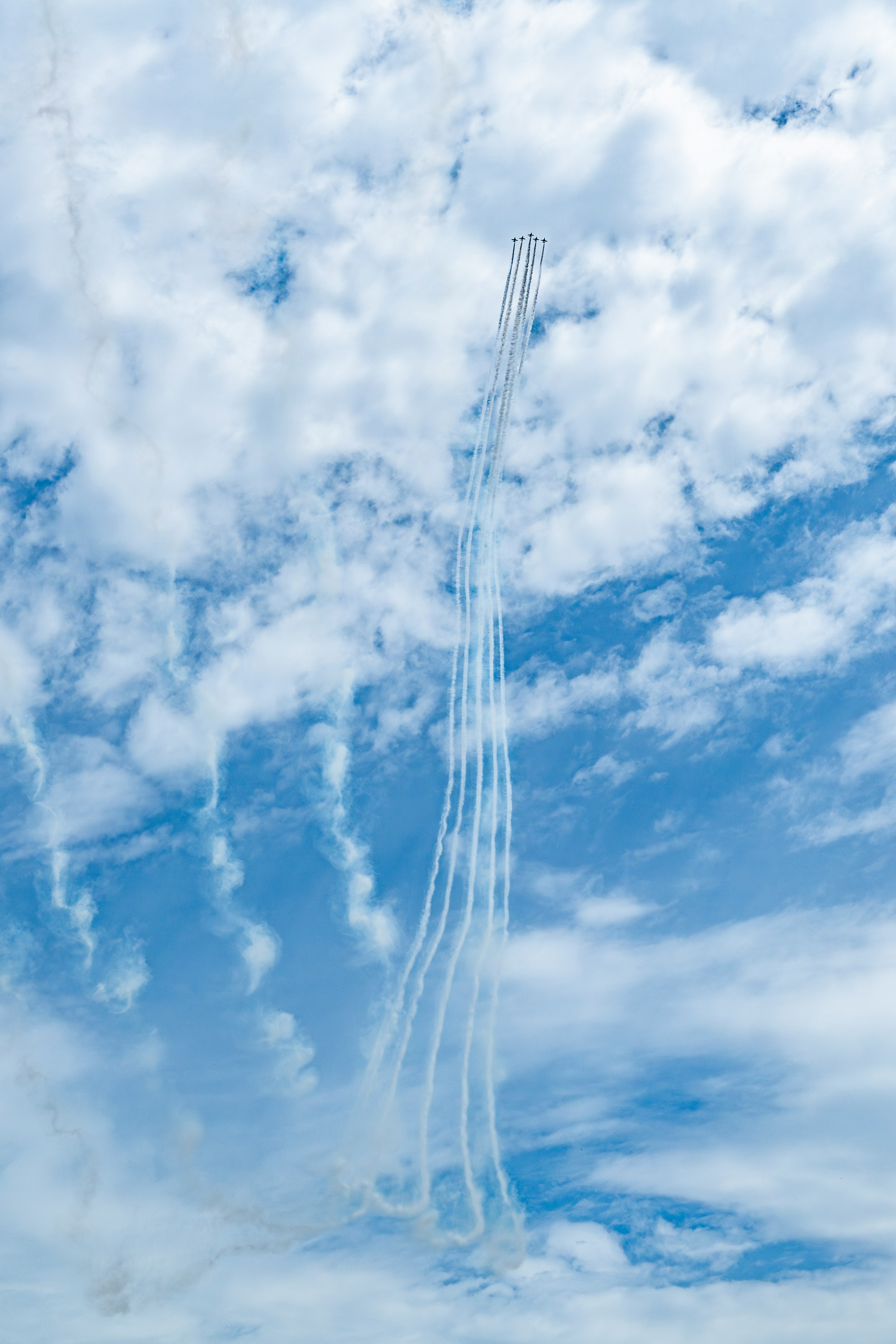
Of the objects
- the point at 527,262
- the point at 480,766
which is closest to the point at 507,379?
the point at 527,262

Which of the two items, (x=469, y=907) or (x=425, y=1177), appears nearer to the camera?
(x=469, y=907)

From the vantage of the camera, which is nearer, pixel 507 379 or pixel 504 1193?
pixel 507 379

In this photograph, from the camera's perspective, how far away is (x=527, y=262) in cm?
8312

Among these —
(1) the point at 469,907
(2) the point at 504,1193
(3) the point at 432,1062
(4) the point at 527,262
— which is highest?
(4) the point at 527,262

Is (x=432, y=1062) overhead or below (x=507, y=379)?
below

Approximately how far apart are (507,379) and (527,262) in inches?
470

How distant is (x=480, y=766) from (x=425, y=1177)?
47.9 metres

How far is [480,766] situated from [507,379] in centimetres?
4068

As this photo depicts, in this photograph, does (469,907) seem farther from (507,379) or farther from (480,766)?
(507,379)

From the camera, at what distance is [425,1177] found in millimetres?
91688

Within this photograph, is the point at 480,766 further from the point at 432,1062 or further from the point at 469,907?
the point at 432,1062

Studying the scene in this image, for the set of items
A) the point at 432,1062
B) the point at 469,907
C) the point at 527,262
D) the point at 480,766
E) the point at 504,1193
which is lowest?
the point at 504,1193

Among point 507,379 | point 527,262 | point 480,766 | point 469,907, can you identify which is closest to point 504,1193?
point 469,907

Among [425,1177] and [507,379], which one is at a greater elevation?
[507,379]
